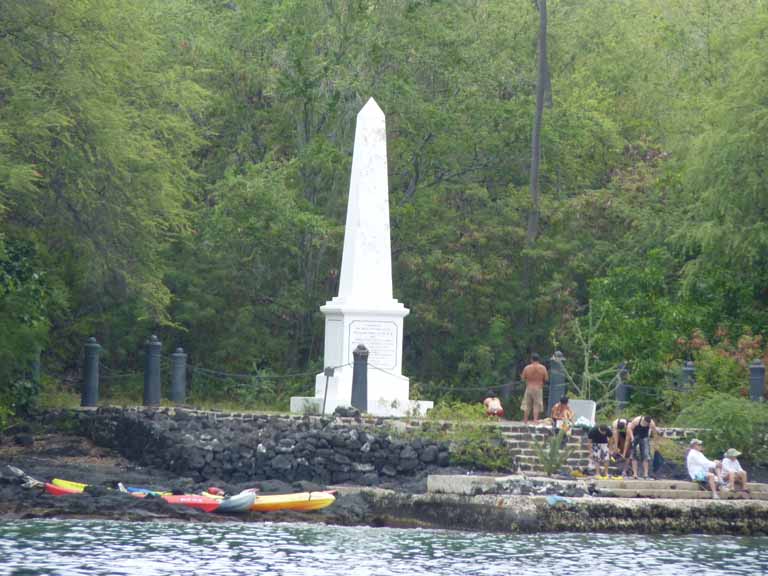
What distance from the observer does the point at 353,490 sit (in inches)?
1119

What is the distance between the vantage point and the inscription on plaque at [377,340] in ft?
106

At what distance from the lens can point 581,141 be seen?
147ft

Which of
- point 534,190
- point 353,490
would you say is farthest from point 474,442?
point 534,190

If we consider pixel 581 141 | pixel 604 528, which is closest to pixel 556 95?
pixel 581 141

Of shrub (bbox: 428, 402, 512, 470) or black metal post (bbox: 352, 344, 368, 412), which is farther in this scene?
black metal post (bbox: 352, 344, 368, 412)

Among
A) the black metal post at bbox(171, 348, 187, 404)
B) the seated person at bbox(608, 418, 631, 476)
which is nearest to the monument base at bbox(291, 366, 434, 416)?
the black metal post at bbox(171, 348, 187, 404)

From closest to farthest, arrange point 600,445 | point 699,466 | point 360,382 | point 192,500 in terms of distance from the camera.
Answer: point 192,500, point 699,466, point 600,445, point 360,382

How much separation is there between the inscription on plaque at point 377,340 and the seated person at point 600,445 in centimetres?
483

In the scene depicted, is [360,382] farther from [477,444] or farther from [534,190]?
[534,190]

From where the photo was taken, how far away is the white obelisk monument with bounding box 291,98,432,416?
3228 cm

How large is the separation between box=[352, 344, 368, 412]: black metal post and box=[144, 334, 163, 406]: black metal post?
4.59 metres

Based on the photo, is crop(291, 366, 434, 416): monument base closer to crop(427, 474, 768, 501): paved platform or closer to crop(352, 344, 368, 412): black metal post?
crop(352, 344, 368, 412): black metal post

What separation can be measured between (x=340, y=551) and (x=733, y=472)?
26.8 feet

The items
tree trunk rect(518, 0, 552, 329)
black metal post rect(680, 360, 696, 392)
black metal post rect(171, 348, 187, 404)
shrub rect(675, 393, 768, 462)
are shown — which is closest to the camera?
shrub rect(675, 393, 768, 462)
